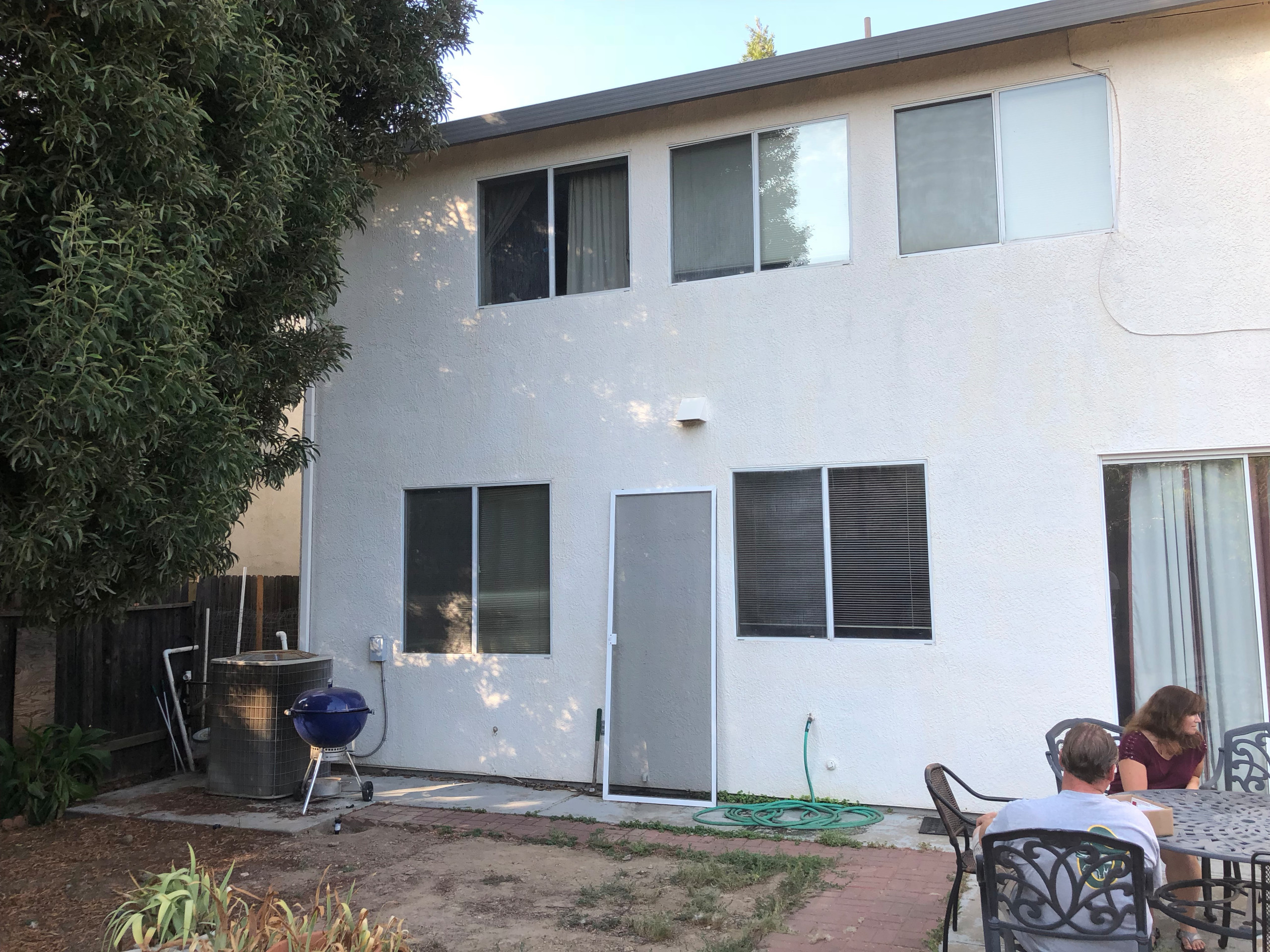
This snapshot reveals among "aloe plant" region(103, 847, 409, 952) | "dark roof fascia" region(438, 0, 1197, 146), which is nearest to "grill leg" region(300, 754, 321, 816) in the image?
"aloe plant" region(103, 847, 409, 952)

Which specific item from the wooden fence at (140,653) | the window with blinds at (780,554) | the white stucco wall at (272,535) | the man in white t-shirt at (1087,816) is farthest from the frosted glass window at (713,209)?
the white stucco wall at (272,535)

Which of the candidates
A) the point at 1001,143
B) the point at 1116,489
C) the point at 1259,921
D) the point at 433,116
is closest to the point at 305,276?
the point at 433,116

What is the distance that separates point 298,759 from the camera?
795 cm

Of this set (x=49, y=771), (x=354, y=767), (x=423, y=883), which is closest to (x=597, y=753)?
(x=354, y=767)

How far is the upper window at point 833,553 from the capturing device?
7.09 m

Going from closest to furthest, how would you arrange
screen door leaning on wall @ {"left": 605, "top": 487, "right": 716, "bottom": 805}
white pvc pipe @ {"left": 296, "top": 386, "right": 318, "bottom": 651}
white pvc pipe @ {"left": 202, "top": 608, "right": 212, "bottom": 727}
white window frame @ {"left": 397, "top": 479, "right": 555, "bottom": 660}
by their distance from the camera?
1. screen door leaning on wall @ {"left": 605, "top": 487, "right": 716, "bottom": 805}
2. white window frame @ {"left": 397, "top": 479, "right": 555, "bottom": 660}
3. white pvc pipe @ {"left": 296, "top": 386, "right": 318, "bottom": 651}
4. white pvc pipe @ {"left": 202, "top": 608, "right": 212, "bottom": 727}

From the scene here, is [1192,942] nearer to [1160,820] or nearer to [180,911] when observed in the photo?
[1160,820]

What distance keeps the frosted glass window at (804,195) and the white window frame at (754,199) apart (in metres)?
0.02

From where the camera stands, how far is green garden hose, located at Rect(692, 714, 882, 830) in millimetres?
6707

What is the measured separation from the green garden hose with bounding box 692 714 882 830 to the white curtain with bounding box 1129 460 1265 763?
2011mm

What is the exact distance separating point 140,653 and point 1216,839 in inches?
329

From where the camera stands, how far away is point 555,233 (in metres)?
8.62

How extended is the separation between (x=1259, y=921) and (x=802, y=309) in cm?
486

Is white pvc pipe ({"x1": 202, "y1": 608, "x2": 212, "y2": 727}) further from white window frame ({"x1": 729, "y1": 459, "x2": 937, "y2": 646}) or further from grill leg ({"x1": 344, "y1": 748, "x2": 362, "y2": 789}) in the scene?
white window frame ({"x1": 729, "y1": 459, "x2": 937, "y2": 646})
